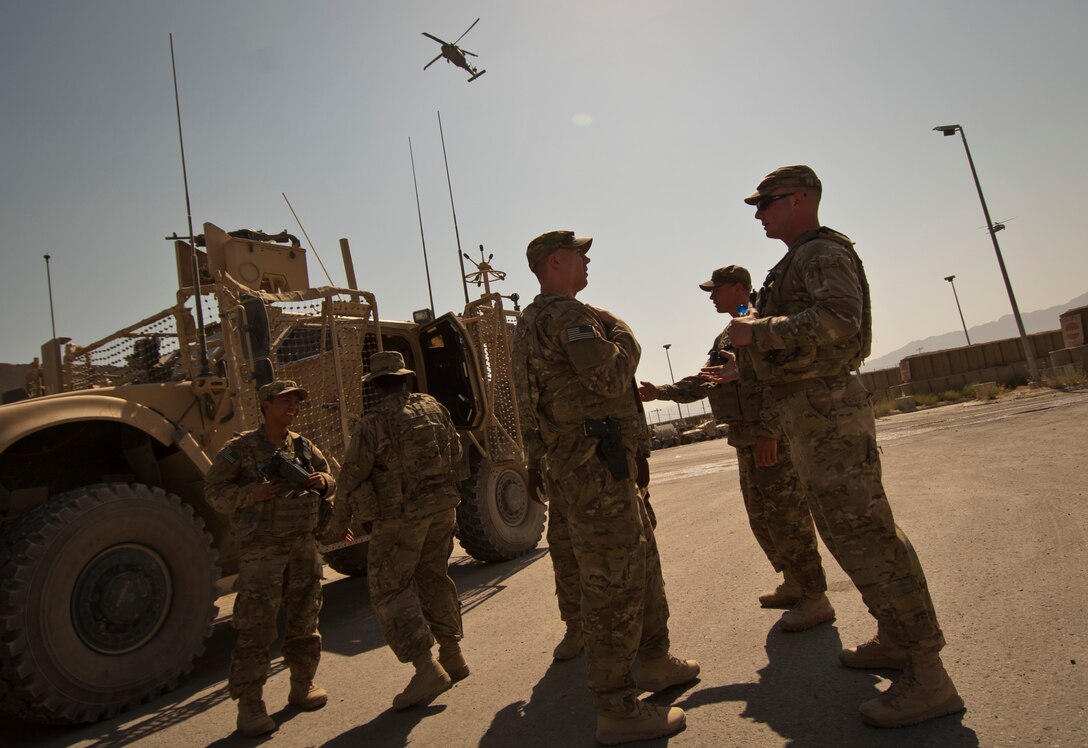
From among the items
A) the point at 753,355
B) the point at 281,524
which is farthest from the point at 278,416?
the point at 753,355

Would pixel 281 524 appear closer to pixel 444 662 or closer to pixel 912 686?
pixel 444 662

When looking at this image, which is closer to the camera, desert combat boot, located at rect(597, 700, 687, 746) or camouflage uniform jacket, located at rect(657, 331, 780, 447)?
desert combat boot, located at rect(597, 700, 687, 746)

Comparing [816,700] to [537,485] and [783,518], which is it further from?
[537,485]

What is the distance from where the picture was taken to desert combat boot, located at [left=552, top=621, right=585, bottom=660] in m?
3.39

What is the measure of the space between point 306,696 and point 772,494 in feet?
8.31

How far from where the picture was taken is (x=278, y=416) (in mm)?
3535

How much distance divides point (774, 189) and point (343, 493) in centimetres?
241

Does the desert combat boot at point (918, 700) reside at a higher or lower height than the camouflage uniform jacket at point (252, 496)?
lower

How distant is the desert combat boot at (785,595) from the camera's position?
3414 millimetres

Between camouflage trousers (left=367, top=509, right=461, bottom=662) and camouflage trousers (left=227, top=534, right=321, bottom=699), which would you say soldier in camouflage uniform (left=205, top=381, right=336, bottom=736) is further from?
camouflage trousers (left=367, top=509, right=461, bottom=662)

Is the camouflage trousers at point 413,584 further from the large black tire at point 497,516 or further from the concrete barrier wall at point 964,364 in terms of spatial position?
the concrete barrier wall at point 964,364

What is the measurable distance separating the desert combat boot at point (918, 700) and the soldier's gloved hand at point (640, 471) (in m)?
1.04

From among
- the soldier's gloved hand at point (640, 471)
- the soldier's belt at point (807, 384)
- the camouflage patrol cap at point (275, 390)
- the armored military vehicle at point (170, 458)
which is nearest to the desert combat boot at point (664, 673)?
the soldier's gloved hand at point (640, 471)

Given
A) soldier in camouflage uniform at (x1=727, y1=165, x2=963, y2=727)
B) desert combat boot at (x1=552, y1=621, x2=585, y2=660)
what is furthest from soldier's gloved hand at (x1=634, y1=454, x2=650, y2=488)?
desert combat boot at (x1=552, y1=621, x2=585, y2=660)
